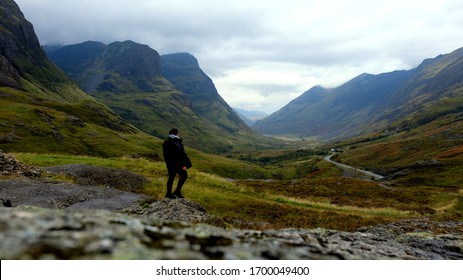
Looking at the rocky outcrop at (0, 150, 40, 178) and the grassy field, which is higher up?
the rocky outcrop at (0, 150, 40, 178)

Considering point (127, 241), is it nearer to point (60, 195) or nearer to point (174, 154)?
point (174, 154)

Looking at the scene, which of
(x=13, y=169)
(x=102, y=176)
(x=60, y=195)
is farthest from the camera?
(x=102, y=176)

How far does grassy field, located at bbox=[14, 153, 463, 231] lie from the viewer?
25.9 meters

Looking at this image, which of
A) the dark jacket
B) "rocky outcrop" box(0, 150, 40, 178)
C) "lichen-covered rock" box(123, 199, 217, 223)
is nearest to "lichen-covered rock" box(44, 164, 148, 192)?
"rocky outcrop" box(0, 150, 40, 178)

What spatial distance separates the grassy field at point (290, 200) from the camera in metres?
25.9

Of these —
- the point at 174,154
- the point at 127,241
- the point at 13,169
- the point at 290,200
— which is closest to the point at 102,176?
the point at 13,169

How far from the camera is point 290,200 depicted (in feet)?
139

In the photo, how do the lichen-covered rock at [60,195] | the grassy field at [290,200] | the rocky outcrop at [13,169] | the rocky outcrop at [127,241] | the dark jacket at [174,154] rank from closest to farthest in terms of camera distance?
the rocky outcrop at [127,241] → the dark jacket at [174,154] → the lichen-covered rock at [60,195] → the grassy field at [290,200] → the rocky outcrop at [13,169]

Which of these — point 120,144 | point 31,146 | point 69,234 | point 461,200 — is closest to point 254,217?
point 69,234

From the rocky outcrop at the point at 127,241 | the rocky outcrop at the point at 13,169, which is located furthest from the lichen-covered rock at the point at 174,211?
the rocky outcrop at the point at 13,169

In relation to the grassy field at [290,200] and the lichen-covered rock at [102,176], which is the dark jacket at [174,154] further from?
the lichen-covered rock at [102,176]

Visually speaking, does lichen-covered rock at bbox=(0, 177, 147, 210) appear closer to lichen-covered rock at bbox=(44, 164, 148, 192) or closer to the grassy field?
the grassy field

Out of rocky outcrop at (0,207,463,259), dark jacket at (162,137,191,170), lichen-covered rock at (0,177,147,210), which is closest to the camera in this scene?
rocky outcrop at (0,207,463,259)
